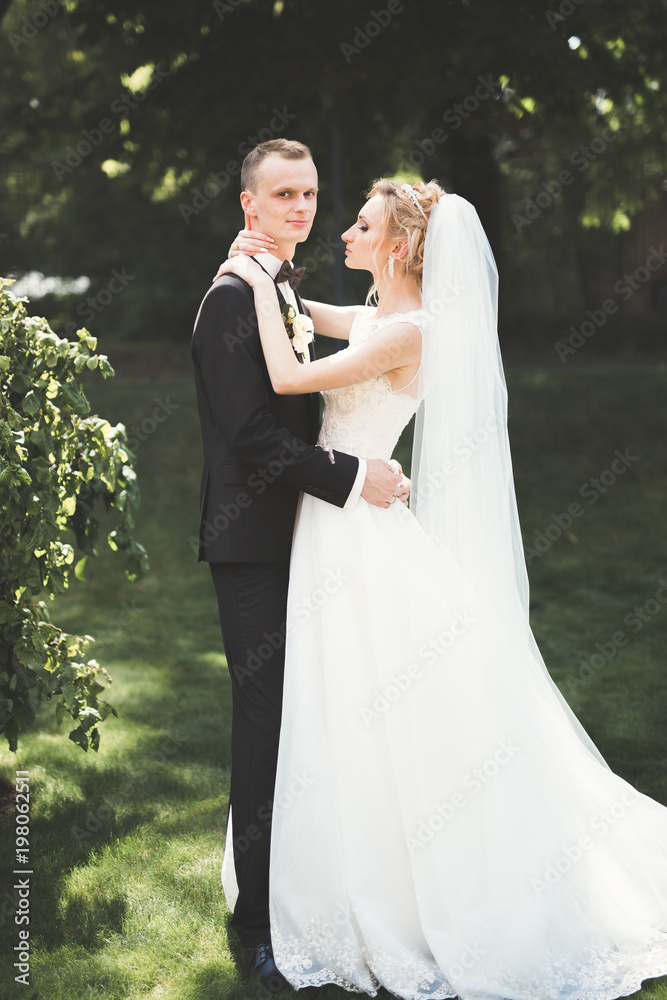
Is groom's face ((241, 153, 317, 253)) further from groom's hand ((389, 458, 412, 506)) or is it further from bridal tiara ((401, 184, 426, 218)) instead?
groom's hand ((389, 458, 412, 506))

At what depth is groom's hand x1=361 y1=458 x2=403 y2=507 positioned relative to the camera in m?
3.00

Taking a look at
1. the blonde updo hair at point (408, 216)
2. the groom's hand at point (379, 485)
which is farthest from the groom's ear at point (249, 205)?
the groom's hand at point (379, 485)

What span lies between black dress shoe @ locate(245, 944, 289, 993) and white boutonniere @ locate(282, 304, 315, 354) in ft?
6.46

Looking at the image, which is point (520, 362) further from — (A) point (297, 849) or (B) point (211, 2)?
(A) point (297, 849)

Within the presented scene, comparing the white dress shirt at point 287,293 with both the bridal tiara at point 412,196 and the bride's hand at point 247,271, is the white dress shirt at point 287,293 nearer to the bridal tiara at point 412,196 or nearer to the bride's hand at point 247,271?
the bride's hand at point 247,271

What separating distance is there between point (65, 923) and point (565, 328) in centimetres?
1050

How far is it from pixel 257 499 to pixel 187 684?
2.99 metres

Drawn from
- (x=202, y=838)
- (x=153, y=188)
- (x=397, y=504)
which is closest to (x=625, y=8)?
(x=153, y=188)

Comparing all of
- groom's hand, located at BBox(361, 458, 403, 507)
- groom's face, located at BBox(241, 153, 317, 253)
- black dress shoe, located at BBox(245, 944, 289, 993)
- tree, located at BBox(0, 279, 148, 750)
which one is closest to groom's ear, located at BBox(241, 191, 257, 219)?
groom's face, located at BBox(241, 153, 317, 253)

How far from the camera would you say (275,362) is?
2.88 m

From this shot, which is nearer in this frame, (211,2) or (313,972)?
(313,972)

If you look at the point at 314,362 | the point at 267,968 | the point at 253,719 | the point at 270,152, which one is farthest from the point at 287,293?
the point at 267,968

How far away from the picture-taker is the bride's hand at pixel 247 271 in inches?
115

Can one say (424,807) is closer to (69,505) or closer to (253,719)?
(253,719)
